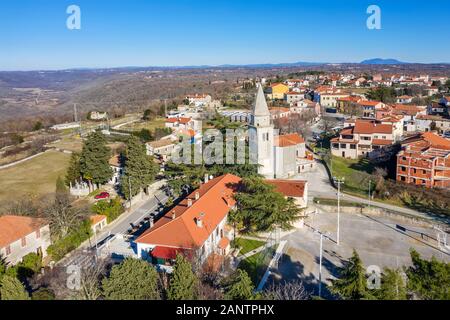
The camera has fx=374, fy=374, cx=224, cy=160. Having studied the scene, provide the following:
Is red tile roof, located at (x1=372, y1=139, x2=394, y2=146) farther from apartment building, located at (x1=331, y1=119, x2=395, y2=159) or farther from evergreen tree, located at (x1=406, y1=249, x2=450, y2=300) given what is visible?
evergreen tree, located at (x1=406, y1=249, x2=450, y2=300)

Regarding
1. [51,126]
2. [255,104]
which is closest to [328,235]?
[255,104]

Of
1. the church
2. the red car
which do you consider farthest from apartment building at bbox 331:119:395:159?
the red car

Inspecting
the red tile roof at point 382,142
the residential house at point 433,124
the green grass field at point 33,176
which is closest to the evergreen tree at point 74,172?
the green grass field at point 33,176

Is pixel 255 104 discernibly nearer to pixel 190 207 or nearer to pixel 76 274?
pixel 190 207

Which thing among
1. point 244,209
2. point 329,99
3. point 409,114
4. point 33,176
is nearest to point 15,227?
point 244,209

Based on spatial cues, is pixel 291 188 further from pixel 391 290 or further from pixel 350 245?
pixel 391 290

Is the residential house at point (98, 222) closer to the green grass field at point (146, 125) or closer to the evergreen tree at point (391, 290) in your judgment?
the evergreen tree at point (391, 290)

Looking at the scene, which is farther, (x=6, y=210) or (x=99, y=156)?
(x=99, y=156)
